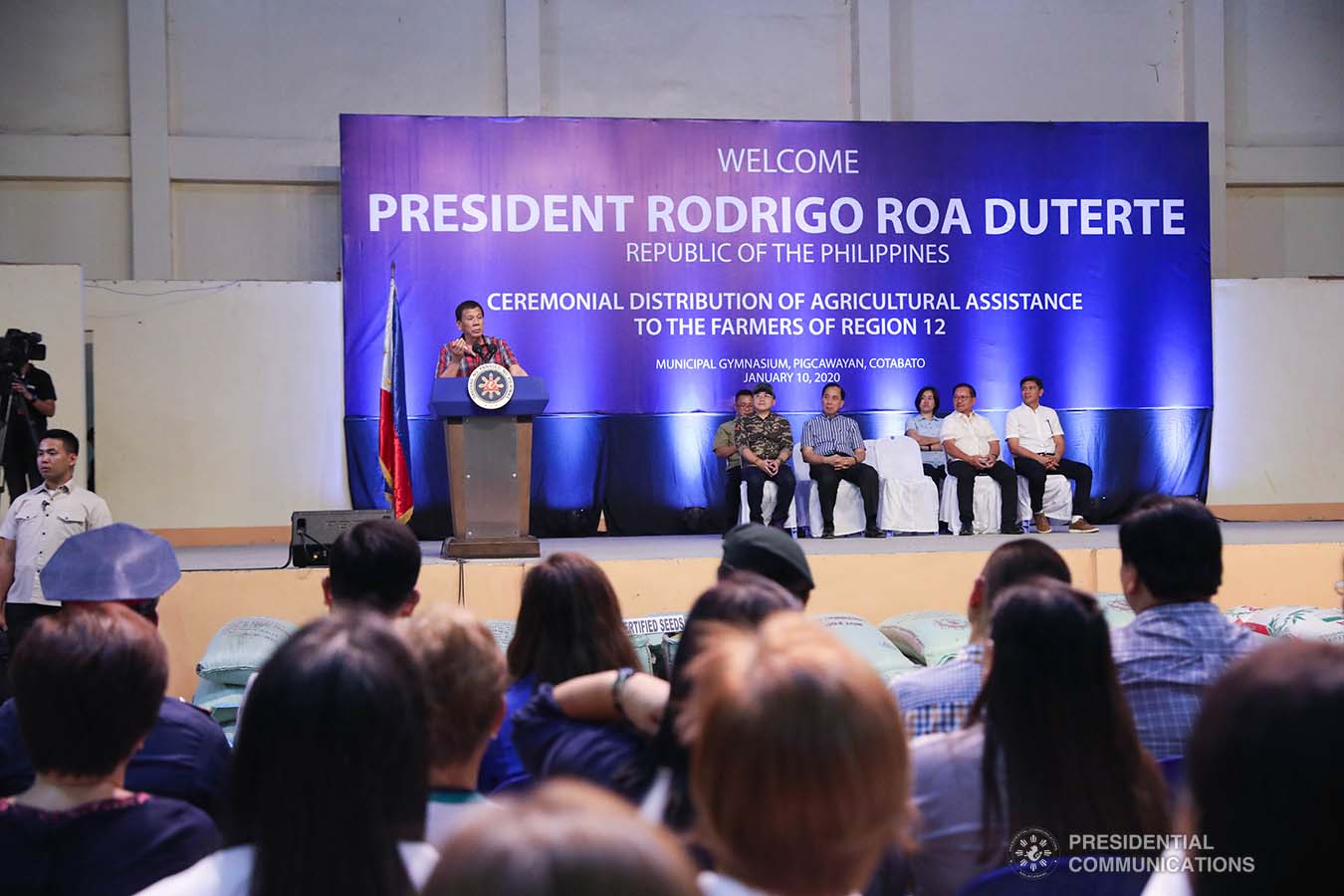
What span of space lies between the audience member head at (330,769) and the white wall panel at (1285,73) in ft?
28.4

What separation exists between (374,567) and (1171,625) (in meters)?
1.35

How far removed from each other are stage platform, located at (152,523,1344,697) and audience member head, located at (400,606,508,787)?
9.36 feet

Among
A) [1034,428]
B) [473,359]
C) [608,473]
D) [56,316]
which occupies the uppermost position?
[56,316]

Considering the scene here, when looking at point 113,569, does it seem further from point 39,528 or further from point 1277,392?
point 1277,392

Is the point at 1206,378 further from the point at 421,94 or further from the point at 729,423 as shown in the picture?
the point at 421,94

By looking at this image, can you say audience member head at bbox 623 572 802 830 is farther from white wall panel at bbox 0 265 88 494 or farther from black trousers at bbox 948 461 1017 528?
white wall panel at bbox 0 265 88 494

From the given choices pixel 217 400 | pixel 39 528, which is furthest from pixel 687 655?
pixel 217 400

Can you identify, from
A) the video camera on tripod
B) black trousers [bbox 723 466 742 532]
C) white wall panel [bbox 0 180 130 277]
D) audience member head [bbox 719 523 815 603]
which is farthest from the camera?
white wall panel [bbox 0 180 130 277]

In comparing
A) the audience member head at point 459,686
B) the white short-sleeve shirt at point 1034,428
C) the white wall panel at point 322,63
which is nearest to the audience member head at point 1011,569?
the audience member head at point 459,686

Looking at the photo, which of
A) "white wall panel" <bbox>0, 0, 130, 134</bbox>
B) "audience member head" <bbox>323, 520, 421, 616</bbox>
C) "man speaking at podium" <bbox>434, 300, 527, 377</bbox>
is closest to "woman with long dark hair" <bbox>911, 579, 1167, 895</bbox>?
"audience member head" <bbox>323, 520, 421, 616</bbox>

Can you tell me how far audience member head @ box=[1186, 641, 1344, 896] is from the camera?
0.65m

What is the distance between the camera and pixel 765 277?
23.3 feet

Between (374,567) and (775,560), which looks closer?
(775,560)

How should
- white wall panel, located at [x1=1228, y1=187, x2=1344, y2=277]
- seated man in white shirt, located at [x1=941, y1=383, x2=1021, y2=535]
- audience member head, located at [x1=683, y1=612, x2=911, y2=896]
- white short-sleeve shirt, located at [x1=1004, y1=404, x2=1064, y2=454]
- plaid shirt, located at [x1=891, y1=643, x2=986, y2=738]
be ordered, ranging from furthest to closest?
white wall panel, located at [x1=1228, y1=187, x2=1344, y2=277] < white short-sleeve shirt, located at [x1=1004, y1=404, x2=1064, y2=454] < seated man in white shirt, located at [x1=941, y1=383, x2=1021, y2=535] < plaid shirt, located at [x1=891, y1=643, x2=986, y2=738] < audience member head, located at [x1=683, y1=612, x2=911, y2=896]
